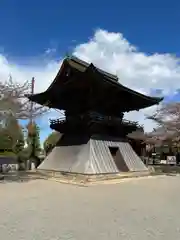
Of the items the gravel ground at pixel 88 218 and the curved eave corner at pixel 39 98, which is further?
the curved eave corner at pixel 39 98

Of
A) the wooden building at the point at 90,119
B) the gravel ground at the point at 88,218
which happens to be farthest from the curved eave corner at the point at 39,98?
the gravel ground at the point at 88,218

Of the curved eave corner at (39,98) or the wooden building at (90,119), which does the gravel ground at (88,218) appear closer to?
the wooden building at (90,119)

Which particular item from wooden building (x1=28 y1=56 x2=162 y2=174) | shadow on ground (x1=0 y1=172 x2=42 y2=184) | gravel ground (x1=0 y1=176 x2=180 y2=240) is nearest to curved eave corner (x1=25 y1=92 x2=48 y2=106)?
wooden building (x1=28 y1=56 x2=162 y2=174)

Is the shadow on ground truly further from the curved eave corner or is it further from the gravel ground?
the curved eave corner

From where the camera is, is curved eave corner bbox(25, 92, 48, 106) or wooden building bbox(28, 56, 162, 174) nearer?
wooden building bbox(28, 56, 162, 174)

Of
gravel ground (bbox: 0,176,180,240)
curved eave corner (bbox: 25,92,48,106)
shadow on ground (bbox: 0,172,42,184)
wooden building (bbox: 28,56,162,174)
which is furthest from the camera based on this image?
curved eave corner (bbox: 25,92,48,106)

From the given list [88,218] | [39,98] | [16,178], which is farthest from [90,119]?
[88,218]

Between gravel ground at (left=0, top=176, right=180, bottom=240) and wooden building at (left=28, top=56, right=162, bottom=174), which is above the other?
wooden building at (left=28, top=56, right=162, bottom=174)

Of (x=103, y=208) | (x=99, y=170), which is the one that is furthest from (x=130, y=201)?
(x=99, y=170)

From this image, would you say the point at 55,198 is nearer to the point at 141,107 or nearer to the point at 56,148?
the point at 56,148

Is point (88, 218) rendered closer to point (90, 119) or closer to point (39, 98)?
point (90, 119)

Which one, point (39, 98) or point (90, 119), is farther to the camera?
point (39, 98)

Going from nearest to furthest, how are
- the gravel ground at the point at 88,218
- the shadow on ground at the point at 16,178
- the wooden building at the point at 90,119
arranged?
the gravel ground at the point at 88,218
the shadow on ground at the point at 16,178
the wooden building at the point at 90,119

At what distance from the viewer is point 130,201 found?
9453 mm
